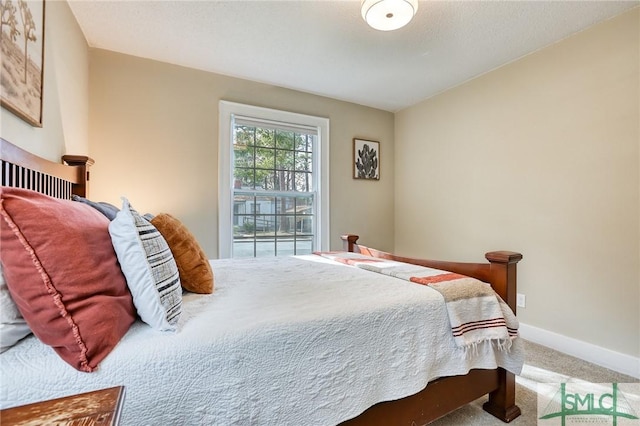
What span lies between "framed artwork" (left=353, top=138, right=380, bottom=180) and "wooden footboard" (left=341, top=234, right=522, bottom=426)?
7.35 ft

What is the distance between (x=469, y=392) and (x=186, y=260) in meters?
1.46

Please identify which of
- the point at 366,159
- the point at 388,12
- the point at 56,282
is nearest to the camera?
the point at 56,282

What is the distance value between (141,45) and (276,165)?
5.21 ft

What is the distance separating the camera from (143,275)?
3.14ft

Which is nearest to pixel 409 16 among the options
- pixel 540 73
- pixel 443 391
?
pixel 540 73

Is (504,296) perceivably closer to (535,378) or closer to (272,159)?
(535,378)

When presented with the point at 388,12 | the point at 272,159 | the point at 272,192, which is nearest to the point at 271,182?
the point at 272,192

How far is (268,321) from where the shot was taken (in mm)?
1048

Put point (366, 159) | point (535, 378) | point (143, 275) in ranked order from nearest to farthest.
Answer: point (143, 275)
point (535, 378)
point (366, 159)

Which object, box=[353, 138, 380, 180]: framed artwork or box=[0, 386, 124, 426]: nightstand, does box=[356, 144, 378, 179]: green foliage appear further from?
box=[0, 386, 124, 426]: nightstand

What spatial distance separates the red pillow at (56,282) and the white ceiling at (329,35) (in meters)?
1.83

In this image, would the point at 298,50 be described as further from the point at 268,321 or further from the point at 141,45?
the point at 268,321

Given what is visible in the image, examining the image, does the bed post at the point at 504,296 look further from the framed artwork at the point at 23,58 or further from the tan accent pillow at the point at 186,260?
the framed artwork at the point at 23,58

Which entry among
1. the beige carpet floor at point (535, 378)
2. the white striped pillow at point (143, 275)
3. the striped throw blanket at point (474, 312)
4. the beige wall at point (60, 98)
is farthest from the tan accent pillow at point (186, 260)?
the beige carpet floor at point (535, 378)
